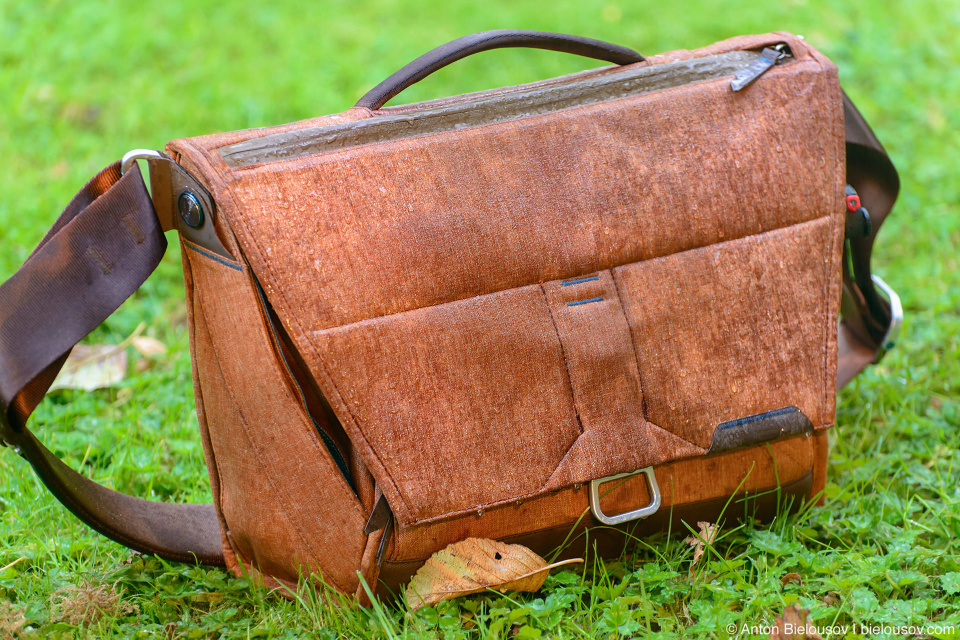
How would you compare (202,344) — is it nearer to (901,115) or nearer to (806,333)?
(806,333)

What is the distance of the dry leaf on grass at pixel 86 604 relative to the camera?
141cm

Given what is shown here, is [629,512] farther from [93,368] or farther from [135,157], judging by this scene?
[93,368]

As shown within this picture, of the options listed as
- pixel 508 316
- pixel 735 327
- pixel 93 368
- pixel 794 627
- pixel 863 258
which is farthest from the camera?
pixel 93 368

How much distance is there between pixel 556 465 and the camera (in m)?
1.43

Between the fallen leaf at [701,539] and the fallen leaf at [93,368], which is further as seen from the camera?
the fallen leaf at [93,368]

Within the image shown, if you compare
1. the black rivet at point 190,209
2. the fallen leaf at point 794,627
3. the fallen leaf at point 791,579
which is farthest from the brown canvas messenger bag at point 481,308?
the fallen leaf at point 794,627

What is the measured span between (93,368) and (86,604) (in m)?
0.92

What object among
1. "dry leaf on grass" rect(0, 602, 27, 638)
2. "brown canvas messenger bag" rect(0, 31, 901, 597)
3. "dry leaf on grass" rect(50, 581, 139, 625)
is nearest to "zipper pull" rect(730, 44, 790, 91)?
"brown canvas messenger bag" rect(0, 31, 901, 597)

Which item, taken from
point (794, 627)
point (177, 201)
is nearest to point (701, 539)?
point (794, 627)

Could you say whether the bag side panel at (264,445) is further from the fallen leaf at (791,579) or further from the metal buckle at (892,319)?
the metal buckle at (892,319)

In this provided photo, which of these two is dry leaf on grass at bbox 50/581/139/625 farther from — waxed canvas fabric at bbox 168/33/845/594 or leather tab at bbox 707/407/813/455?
leather tab at bbox 707/407/813/455

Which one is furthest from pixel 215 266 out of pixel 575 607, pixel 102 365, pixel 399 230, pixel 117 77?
pixel 117 77

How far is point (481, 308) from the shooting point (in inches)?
55.2

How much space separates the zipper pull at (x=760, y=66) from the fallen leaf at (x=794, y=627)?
3.01ft
